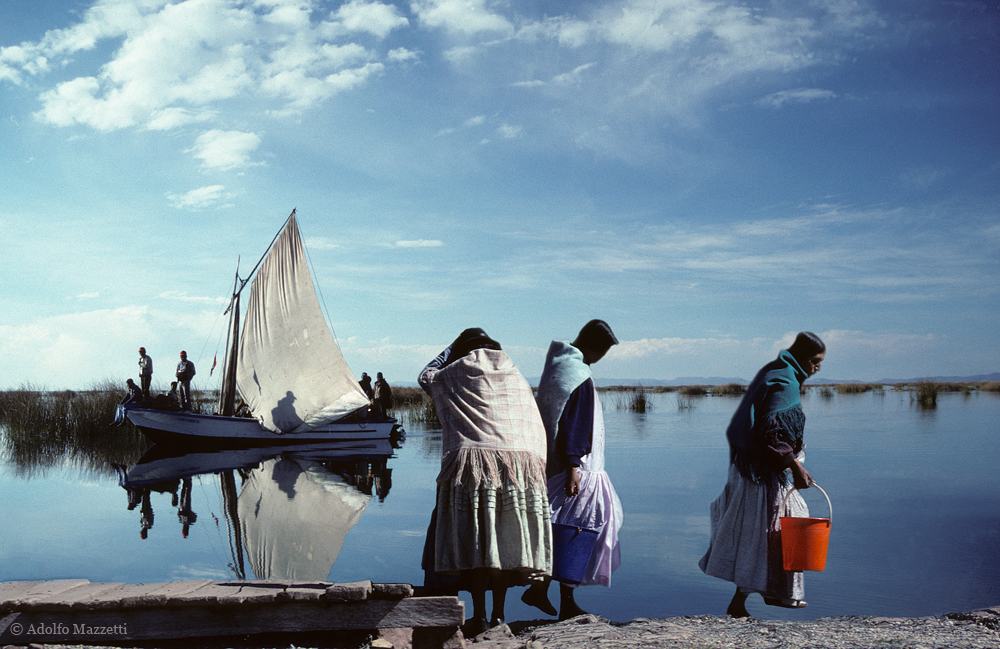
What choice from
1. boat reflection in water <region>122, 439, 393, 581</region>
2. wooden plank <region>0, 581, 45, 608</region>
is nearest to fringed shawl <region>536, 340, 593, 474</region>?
wooden plank <region>0, 581, 45, 608</region>

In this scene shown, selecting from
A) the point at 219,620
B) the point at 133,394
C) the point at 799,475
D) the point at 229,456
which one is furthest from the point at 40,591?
the point at 133,394

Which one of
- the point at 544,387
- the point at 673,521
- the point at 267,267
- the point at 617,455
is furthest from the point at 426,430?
the point at 544,387

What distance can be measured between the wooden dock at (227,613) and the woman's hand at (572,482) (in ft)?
2.78

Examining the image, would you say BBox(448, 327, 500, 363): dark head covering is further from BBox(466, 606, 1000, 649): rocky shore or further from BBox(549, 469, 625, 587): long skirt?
BBox(466, 606, 1000, 649): rocky shore

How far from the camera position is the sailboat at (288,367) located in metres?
21.4

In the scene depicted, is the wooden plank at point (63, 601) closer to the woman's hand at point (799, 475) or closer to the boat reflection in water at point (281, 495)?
the boat reflection in water at point (281, 495)

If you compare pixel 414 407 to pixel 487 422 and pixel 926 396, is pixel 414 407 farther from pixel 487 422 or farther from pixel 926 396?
pixel 487 422

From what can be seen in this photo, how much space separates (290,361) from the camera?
21.5m

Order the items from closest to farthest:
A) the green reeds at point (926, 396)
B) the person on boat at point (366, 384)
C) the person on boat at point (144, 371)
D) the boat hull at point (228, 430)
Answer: the boat hull at point (228, 430) < the person on boat at point (144, 371) < the person on boat at point (366, 384) < the green reeds at point (926, 396)

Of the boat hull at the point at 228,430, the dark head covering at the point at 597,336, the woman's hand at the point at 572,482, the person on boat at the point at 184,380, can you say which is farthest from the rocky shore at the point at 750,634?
the person on boat at the point at 184,380

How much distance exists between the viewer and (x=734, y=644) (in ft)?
11.9

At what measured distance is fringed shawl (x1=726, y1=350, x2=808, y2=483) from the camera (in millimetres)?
4223

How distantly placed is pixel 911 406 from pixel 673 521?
28.3 metres

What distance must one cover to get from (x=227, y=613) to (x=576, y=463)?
1814mm
